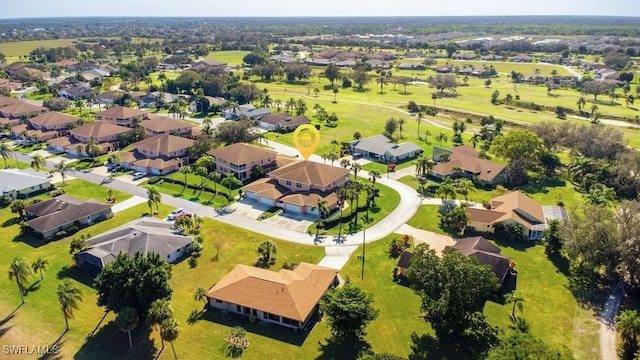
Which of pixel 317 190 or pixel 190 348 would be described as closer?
pixel 190 348

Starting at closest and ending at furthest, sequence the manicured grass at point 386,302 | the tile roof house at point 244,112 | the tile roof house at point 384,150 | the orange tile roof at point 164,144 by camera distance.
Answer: the manicured grass at point 386,302, the orange tile roof at point 164,144, the tile roof house at point 384,150, the tile roof house at point 244,112

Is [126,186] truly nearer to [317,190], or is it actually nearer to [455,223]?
[317,190]

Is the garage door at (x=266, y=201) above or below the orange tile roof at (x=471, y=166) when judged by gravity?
below

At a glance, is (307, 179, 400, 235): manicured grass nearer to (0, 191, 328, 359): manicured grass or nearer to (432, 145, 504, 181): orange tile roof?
(0, 191, 328, 359): manicured grass

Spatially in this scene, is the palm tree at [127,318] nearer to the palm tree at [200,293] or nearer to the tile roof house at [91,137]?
the palm tree at [200,293]

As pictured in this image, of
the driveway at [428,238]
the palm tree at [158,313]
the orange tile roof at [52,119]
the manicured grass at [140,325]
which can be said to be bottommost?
the manicured grass at [140,325]

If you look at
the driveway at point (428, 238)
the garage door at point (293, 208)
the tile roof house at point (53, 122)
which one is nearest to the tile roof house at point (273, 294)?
the driveway at point (428, 238)

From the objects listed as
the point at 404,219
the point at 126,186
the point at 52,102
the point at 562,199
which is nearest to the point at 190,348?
the point at 404,219

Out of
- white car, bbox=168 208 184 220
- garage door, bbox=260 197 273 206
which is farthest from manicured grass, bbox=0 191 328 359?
garage door, bbox=260 197 273 206
